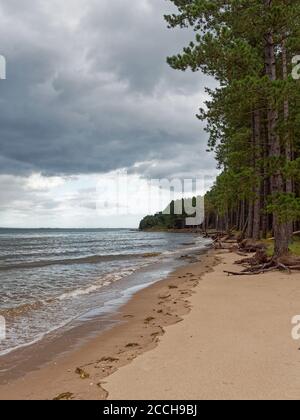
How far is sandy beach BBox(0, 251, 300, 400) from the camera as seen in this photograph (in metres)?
4.38

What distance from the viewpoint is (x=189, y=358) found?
5.41m

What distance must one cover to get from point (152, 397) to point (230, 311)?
182 inches

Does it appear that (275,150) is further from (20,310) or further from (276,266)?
(20,310)

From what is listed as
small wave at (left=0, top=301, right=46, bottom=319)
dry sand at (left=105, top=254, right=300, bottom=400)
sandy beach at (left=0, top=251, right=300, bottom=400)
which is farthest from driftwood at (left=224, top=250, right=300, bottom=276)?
small wave at (left=0, top=301, right=46, bottom=319)

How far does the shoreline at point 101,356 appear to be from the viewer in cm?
494

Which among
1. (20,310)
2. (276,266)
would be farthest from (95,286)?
(276,266)

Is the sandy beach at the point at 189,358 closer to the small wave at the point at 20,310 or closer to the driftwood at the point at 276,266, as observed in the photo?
the small wave at the point at 20,310

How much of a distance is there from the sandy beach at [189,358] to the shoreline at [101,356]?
2 centimetres

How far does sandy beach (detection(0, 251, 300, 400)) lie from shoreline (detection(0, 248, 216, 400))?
0.02 metres

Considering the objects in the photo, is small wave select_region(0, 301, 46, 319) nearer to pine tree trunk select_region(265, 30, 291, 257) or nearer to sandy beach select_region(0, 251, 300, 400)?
sandy beach select_region(0, 251, 300, 400)

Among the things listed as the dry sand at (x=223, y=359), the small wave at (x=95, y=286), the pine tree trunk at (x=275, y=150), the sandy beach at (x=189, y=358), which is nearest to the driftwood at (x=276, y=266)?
the pine tree trunk at (x=275, y=150)
